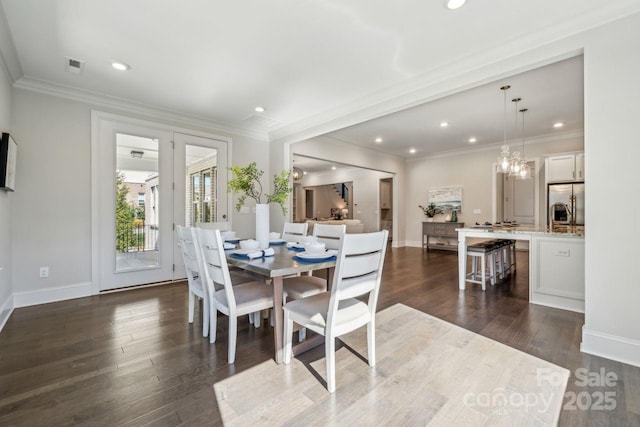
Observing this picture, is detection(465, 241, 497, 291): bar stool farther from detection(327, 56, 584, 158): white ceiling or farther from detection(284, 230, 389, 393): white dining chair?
detection(284, 230, 389, 393): white dining chair

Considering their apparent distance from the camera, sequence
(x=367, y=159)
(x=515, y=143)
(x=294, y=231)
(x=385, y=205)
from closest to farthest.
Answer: (x=294, y=231) → (x=515, y=143) → (x=367, y=159) → (x=385, y=205)

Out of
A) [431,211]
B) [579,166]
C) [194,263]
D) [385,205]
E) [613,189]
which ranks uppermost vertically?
[579,166]

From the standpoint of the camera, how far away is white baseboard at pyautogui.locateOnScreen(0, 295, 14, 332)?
2678 millimetres

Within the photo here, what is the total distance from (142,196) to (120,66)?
1766mm

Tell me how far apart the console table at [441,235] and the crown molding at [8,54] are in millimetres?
7878

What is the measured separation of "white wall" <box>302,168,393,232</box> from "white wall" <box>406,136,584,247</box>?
1.49 meters

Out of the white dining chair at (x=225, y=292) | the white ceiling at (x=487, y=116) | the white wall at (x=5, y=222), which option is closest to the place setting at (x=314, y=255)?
the white dining chair at (x=225, y=292)

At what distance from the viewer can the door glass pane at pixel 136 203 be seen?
3906 millimetres

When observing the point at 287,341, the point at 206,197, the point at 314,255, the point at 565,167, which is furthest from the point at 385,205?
the point at 287,341

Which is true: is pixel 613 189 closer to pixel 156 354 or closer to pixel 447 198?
pixel 156 354

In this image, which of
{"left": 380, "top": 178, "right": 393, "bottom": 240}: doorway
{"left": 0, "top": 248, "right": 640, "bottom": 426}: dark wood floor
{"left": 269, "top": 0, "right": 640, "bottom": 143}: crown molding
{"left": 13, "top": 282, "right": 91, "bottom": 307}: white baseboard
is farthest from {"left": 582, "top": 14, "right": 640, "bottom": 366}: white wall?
{"left": 380, "top": 178, "right": 393, "bottom": 240}: doorway

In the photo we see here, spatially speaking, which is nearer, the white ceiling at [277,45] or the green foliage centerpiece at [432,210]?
the white ceiling at [277,45]

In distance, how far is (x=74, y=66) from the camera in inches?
116

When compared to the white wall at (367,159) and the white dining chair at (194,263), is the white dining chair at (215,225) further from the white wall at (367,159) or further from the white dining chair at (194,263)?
the white wall at (367,159)
